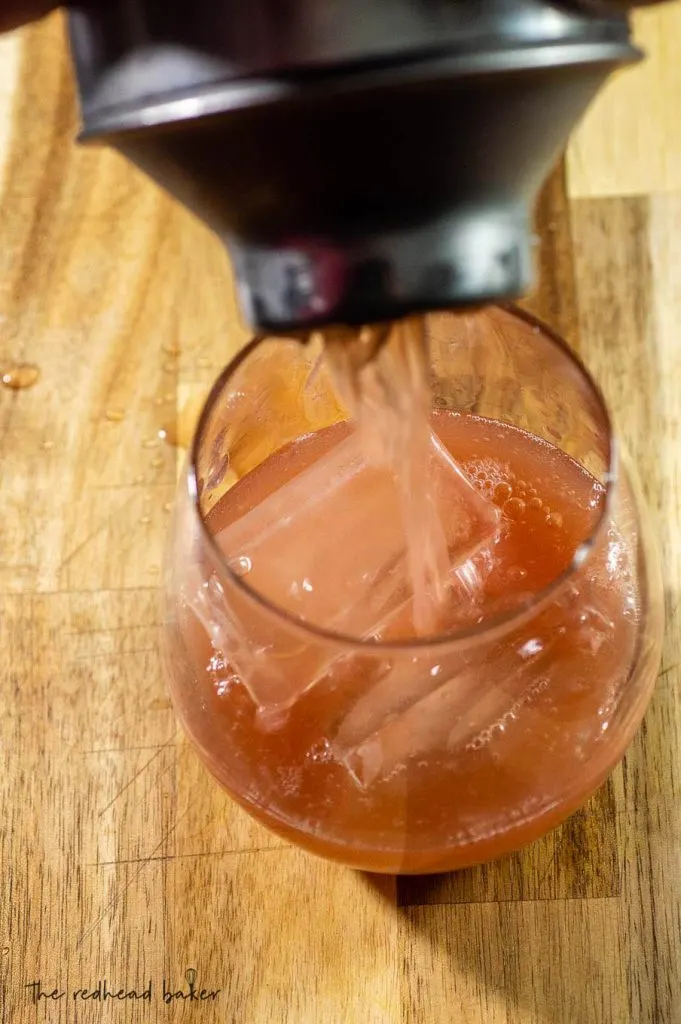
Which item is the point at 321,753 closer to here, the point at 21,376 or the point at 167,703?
the point at 167,703

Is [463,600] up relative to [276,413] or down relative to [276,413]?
down

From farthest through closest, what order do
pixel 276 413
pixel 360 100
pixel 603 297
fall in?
1. pixel 603 297
2. pixel 276 413
3. pixel 360 100

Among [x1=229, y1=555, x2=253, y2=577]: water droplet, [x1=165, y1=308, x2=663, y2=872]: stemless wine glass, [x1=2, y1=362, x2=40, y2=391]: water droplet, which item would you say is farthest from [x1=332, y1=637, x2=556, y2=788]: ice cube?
[x1=2, y1=362, x2=40, y2=391]: water droplet

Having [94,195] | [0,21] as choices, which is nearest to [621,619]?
[0,21]

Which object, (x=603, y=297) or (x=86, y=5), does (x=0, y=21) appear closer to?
(x=86, y=5)

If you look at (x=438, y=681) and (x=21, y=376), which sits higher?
(x=21, y=376)

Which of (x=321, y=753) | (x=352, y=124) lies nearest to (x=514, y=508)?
(x=321, y=753)

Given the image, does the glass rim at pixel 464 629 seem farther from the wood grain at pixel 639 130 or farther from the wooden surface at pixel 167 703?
the wood grain at pixel 639 130
